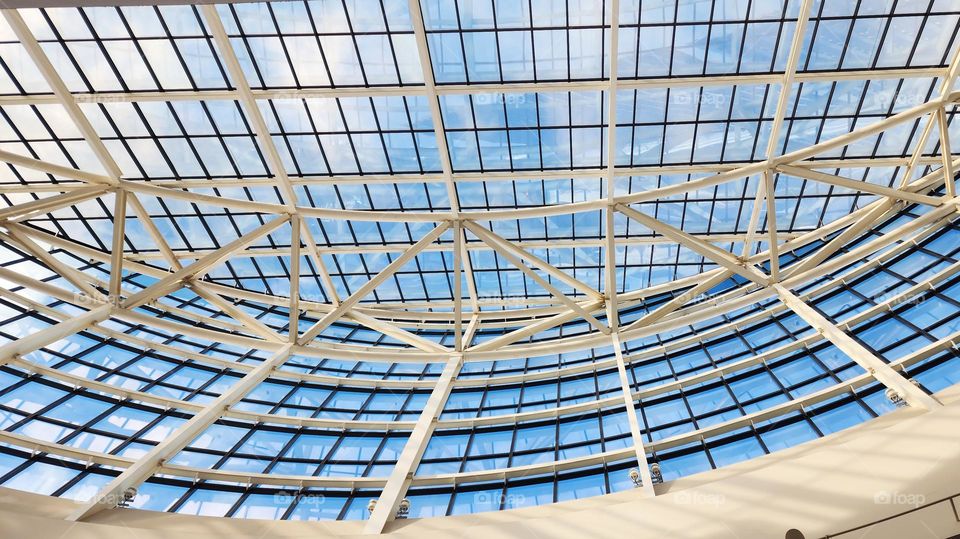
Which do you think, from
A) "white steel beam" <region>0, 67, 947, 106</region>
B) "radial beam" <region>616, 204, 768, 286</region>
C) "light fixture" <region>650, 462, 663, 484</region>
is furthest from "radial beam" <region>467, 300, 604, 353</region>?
"white steel beam" <region>0, 67, 947, 106</region>

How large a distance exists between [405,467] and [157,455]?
551 centimetres

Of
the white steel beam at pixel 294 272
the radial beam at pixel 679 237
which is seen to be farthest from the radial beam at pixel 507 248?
the white steel beam at pixel 294 272

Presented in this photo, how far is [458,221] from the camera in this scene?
20.2 metres

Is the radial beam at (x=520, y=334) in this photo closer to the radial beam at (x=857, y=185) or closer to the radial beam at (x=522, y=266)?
the radial beam at (x=522, y=266)

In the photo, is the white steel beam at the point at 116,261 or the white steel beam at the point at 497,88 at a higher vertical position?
the white steel beam at the point at 497,88

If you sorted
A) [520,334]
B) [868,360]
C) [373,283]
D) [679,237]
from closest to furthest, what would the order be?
[868,360] < [679,237] < [373,283] < [520,334]

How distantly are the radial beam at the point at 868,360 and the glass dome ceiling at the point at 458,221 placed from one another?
0.11 meters

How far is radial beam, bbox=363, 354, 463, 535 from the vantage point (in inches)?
508

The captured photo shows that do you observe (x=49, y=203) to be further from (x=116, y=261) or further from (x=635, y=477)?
(x=635, y=477)

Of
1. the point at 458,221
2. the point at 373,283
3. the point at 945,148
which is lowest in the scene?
the point at 373,283

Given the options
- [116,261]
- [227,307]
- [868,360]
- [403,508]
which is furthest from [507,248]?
[116,261]

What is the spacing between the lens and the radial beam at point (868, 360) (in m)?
12.7

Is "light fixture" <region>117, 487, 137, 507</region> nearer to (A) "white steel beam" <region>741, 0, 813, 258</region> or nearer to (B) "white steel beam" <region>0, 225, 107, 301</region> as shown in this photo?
(B) "white steel beam" <region>0, 225, 107, 301</region>

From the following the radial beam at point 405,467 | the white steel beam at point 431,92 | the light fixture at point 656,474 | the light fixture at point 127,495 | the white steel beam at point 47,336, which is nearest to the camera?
the radial beam at point 405,467
